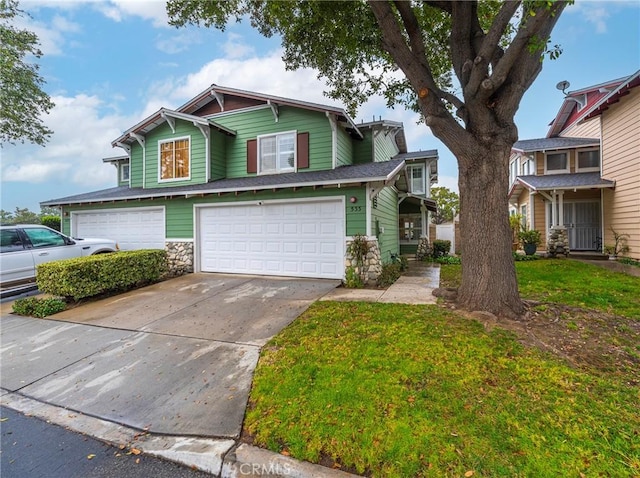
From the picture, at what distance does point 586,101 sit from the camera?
1383 cm

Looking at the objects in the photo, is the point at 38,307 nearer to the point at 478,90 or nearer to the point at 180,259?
the point at 180,259

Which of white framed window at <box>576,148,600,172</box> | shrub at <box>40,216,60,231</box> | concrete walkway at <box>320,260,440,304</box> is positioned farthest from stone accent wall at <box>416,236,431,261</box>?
shrub at <box>40,216,60,231</box>

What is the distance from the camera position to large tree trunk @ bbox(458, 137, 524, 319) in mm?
4711

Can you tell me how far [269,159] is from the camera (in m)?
10.2

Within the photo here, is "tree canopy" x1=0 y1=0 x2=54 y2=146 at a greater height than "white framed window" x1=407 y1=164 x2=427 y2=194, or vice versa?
"tree canopy" x1=0 y1=0 x2=54 y2=146

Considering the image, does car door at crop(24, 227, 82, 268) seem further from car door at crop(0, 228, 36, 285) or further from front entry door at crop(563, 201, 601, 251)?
front entry door at crop(563, 201, 601, 251)

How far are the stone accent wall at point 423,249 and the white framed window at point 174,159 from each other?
35.2 feet

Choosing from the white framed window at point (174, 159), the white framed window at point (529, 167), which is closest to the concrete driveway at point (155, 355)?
the white framed window at point (174, 159)

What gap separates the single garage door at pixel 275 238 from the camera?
8125mm

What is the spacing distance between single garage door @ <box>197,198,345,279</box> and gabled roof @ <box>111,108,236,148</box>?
3.08m

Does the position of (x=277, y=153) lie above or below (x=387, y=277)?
above

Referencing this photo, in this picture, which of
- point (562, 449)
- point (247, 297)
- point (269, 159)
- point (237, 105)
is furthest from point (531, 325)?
point (237, 105)

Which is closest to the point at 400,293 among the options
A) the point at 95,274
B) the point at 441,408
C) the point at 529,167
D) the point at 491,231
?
the point at 491,231

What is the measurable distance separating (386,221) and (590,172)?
1026 cm
